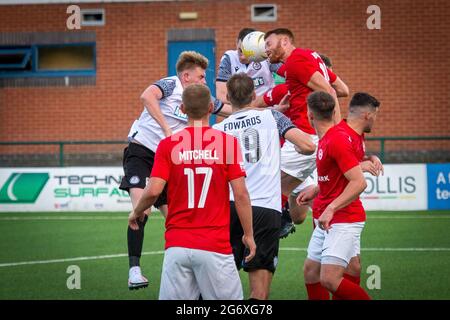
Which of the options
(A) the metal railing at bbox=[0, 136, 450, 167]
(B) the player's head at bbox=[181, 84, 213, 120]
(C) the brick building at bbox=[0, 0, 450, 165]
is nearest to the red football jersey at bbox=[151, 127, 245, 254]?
(B) the player's head at bbox=[181, 84, 213, 120]

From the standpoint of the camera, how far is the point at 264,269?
30.3ft

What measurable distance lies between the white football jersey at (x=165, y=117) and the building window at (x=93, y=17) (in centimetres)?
1514

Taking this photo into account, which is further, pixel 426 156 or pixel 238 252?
pixel 426 156

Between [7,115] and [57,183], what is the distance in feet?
17.4

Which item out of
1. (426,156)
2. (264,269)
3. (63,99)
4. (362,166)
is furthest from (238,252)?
(63,99)

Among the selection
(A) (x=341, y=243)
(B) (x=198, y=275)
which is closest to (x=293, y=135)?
(A) (x=341, y=243)

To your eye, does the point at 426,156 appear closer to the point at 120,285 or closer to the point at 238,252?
the point at 120,285

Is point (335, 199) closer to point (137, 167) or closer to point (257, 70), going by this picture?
point (137, 167)

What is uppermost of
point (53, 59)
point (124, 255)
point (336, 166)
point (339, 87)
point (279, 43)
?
point (53, 59)

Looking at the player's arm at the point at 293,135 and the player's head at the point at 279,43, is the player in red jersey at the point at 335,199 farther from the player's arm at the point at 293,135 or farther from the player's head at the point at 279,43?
the player's head at the point at 279,43

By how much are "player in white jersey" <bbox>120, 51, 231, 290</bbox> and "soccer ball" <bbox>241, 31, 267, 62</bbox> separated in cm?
85

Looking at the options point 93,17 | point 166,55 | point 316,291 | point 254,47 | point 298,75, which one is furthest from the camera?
point 93,17

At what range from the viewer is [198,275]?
7648 mm

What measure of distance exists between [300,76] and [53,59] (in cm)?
1706
